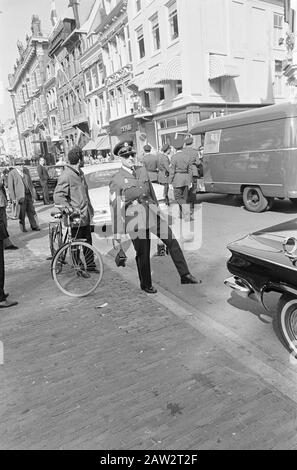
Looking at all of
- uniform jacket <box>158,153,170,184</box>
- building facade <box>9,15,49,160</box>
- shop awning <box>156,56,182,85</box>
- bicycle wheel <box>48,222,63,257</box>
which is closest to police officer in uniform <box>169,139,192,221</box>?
uniform jacket <box>158,153,170,184</box>

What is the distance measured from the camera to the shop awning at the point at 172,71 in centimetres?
1944

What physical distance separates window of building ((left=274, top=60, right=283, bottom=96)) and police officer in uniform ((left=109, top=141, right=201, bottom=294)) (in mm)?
21684

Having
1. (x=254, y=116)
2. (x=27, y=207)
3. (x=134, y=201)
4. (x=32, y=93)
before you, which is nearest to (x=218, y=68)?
(x=254, y=116)

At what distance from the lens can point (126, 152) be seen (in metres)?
4.79

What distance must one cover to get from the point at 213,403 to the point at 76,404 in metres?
1.00

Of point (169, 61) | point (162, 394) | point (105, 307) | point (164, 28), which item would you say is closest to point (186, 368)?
point (162, 394)

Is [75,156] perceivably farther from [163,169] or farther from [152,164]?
[163,169]

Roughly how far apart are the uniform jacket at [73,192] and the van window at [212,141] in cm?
624

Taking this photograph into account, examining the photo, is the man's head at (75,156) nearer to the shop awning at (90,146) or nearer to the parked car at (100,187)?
the parked car at (100,187)

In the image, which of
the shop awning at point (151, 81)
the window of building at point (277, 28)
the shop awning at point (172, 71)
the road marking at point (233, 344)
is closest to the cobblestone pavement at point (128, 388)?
the road marking at point (233, 344)

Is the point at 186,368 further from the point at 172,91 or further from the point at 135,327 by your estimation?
the point at 172,91

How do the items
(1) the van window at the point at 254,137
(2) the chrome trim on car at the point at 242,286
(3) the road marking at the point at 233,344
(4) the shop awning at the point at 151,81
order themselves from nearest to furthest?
(3) the road marking at the point at 233,344
(2) the chrome trim on car at the point at 242,286
(1) the van window at the point at 254,137
(4) the shop awning at the point at 151,81

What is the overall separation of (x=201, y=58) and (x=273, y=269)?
743 inches
